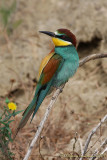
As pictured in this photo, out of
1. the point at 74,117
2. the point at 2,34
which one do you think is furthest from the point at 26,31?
the point at 74,117

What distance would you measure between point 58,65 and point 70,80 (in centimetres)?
108

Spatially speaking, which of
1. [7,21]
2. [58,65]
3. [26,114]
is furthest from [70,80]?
[26,114]

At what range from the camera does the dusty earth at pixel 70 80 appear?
3.14 metres

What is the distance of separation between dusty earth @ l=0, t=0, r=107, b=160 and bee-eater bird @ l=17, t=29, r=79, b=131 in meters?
0.36

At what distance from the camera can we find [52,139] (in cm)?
316

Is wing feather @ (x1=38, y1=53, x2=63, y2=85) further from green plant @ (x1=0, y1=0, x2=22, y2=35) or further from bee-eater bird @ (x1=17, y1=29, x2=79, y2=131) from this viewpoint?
green plant @ (x1=0, y1=0, x2=22, y2=35)

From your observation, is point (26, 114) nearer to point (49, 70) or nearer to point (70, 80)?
point (49, 70)

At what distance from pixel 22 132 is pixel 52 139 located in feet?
1.10

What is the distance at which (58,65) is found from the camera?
2.86 metres

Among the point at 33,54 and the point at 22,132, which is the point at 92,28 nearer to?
the point at 33,54

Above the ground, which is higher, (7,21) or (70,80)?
(7,21)

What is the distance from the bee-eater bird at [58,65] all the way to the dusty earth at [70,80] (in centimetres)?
36

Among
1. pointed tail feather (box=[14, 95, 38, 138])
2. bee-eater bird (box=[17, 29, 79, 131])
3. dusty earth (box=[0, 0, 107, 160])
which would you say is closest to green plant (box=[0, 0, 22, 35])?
dusty earth (box=[0, 0, 107, 160])

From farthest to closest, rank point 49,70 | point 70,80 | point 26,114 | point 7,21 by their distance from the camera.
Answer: point 7,21 < point 70,80 < point 49,70 < point 26,114
